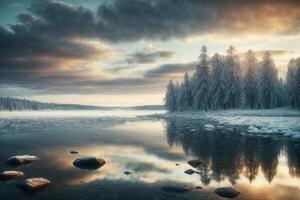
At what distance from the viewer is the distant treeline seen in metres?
60.3

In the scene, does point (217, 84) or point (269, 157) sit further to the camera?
point (217, 84)

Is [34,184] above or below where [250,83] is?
below

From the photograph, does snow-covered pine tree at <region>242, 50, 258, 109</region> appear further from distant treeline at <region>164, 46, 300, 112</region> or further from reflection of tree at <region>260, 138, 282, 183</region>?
reflection of tree at <region>260, 138, 282, 183</region>

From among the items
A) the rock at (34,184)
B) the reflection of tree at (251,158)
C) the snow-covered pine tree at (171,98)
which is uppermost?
the snow-covered pine tree at (171,98)

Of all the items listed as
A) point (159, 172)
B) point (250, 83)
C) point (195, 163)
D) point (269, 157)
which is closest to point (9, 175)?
point (159, 172)

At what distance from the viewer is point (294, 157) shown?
18594 mm

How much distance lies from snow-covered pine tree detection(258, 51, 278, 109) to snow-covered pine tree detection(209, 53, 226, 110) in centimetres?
906

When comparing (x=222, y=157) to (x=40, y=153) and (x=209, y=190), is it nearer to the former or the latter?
(x=209, y=190)

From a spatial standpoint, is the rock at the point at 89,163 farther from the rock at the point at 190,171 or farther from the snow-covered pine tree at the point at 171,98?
the snow-covered pine tree at the point at 171,98

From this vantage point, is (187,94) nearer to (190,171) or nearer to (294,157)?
(294,157)

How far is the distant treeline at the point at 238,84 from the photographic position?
60281mm

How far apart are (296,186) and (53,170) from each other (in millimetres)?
13557

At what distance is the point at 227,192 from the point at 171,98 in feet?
268

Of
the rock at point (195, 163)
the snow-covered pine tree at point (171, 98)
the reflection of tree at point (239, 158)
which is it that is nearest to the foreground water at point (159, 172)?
the reflection of tree at point (239, 158)
